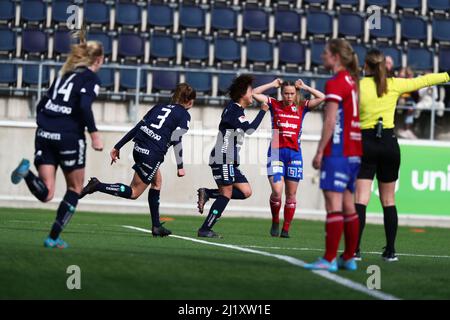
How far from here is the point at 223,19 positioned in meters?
24.1

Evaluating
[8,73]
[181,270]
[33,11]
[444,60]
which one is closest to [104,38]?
[33,11]

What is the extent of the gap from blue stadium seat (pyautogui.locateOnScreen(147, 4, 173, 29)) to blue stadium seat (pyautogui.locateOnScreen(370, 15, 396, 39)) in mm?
4703

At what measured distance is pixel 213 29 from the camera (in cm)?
2406

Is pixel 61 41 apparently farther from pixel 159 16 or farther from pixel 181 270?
pixel 181 270

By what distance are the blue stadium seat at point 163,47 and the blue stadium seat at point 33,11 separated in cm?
253

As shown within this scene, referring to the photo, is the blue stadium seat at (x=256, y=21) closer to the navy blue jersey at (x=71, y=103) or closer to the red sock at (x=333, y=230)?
the navy blue jersey at (x=71, y=103)

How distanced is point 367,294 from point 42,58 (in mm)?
16665

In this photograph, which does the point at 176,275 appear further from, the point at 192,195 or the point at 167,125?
the point at 192,195

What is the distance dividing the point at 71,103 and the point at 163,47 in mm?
13946

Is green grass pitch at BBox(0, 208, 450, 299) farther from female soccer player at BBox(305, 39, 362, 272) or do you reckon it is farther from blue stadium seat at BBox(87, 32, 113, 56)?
blue stadium seat at BBox(87, 32, 113, 56)

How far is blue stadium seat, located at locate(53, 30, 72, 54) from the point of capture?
75.8ft

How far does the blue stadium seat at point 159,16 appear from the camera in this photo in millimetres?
23906

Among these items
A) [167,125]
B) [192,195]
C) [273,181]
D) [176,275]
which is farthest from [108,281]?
[192,195]

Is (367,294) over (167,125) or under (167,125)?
under
